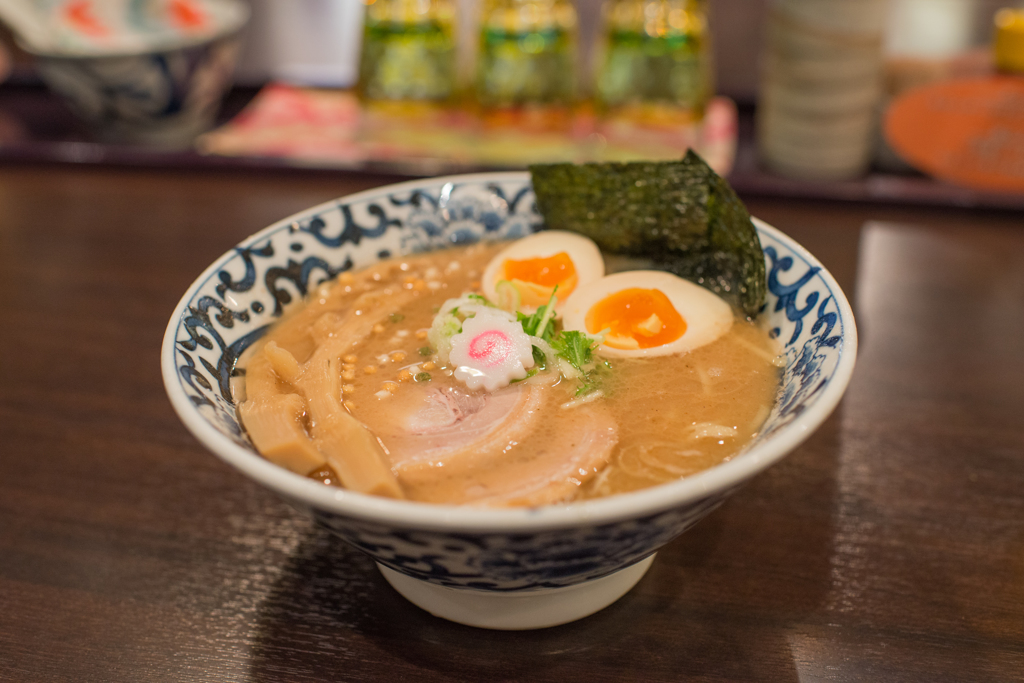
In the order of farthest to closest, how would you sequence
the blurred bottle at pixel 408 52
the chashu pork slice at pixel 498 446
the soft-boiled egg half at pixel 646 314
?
the blurred bottle at pixel 408 52, the soft-boiled egg half at pixel 646 314, the chashu pork slice at pixel 498 446

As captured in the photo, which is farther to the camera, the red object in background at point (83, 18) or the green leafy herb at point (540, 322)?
the red object in background at point (83, 18)

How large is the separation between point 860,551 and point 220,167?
6.89ft

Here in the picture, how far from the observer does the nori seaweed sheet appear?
4.61 feet

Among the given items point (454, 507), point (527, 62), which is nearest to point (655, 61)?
point (527, 62)

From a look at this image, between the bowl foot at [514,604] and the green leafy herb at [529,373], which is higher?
the green leafy herb at [529,373]

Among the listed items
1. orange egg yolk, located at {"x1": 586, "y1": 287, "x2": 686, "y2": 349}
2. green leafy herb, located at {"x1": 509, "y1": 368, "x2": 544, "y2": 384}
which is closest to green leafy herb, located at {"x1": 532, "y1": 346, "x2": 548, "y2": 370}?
green leafy herb, located at {"x1": 509, "y1": 368, "x2": 544, "y2": 384}

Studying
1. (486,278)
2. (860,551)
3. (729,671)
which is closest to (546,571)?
(729,671)

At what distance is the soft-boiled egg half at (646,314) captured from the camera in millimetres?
1321

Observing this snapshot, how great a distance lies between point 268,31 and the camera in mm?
3404

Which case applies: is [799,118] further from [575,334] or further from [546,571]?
[546,571]

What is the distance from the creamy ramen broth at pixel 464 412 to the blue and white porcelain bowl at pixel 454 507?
53mm

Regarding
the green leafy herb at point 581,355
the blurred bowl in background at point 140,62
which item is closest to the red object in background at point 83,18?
the blurred bowl in background at point 140,62

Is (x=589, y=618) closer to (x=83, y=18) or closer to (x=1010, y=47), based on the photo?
(x=1010, y=47)

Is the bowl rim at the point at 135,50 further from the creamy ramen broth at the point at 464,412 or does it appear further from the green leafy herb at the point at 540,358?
the green leafy herb at the point at 540,358
